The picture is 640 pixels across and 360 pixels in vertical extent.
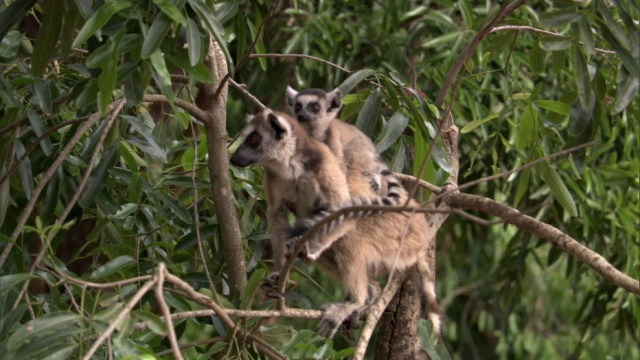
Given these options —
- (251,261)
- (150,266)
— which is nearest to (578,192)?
(251,261)

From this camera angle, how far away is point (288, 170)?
3580mm

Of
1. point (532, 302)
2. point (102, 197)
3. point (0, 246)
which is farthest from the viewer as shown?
point (532, 302)

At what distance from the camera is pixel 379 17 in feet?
20.5

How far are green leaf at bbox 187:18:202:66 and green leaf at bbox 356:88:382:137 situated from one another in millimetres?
1088

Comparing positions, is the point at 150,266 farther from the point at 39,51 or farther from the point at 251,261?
the point at 39,51

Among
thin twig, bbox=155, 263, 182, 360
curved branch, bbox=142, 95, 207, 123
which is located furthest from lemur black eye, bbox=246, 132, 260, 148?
thin twig, bbox=155, 263, 182, 360

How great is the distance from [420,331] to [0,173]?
150cm

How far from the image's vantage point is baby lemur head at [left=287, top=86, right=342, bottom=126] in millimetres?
4074

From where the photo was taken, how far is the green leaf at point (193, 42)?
2586 mm

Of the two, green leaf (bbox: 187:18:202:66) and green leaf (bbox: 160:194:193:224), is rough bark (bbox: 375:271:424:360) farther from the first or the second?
green leaf (bbox: 187:18:202:66)

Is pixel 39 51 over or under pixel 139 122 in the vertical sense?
over

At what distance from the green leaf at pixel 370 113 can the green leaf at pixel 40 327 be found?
1.48 meters

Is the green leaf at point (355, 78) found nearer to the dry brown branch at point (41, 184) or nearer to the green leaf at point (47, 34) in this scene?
the dry brown branch at point (41, 184)

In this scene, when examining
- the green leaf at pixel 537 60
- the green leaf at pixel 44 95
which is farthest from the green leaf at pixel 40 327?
the green leaf at pixel 537 60
